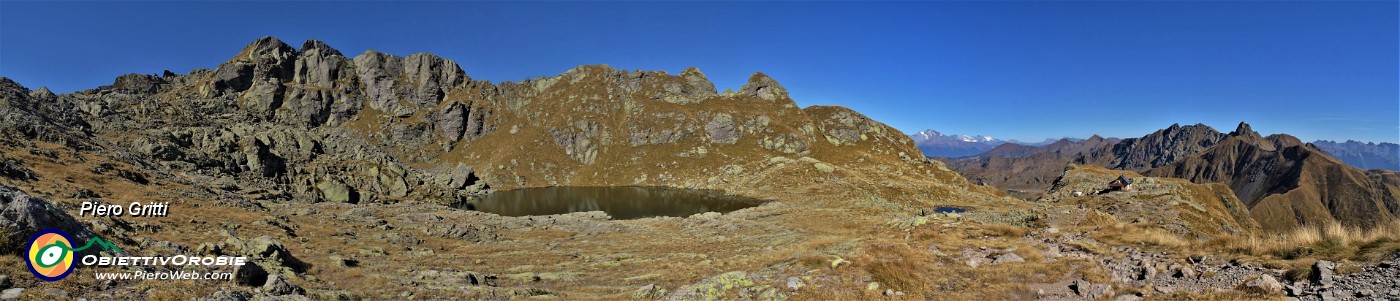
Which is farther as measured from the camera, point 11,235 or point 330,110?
point 330,110

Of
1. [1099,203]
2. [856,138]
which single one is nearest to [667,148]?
[856,138]

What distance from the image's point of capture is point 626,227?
2066 inches

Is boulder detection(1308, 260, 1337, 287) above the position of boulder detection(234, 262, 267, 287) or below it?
above

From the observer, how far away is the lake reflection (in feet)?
270

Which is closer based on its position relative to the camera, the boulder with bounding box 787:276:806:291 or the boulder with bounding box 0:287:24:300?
the boulder with bounding box 0:287:24:300

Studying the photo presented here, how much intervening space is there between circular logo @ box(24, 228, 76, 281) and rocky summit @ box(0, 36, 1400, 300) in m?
0.34

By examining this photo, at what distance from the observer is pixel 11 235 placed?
15672 millimetres

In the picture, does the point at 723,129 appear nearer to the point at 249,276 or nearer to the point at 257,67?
the point at 249,276

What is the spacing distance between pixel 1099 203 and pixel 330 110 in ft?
637

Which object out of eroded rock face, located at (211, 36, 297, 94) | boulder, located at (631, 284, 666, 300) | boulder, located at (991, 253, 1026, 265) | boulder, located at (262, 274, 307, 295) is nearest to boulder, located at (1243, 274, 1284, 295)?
boulder, located at (991, 253, 1026, 265)

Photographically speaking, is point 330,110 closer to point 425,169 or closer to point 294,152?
point 425,169

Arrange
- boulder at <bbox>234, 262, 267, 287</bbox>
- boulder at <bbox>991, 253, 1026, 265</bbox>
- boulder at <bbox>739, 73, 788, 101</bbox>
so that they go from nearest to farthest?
boulder at <bbox>234, 262, 267, 287</bbox> < boulder at <bbox>991, 253, 1026, 265</bbox> < boulder at <bbox>739, 73, 788, 101</bbox>

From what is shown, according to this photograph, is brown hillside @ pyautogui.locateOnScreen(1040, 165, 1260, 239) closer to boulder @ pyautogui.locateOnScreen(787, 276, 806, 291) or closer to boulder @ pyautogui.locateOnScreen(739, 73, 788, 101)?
boulder @ pyautogui.locateOnScreen(787, 276, 806, 291)

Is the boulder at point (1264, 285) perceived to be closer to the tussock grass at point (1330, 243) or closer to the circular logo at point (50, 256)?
the tussock grass at point (1330, 243)
